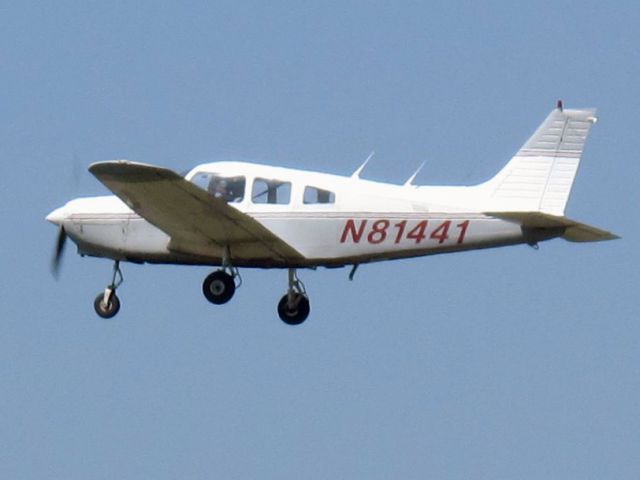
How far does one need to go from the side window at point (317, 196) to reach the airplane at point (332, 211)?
0.01 metres

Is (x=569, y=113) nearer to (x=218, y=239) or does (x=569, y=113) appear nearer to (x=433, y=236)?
(x=433, y=236)

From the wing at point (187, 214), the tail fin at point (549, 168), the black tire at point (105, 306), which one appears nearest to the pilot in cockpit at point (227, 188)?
the wing at point (187, 214)

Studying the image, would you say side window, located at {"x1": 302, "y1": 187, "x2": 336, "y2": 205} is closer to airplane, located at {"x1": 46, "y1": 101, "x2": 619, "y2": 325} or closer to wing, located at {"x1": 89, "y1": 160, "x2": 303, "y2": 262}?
airplane, located at {"x1": 46, "y1": 101, "x2": 619, "y2": 325}

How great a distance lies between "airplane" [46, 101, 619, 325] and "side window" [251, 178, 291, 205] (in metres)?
0.01

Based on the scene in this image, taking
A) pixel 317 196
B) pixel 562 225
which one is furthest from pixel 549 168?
pixel 317 196

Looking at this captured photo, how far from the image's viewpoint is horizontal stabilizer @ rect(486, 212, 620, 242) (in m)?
36.8

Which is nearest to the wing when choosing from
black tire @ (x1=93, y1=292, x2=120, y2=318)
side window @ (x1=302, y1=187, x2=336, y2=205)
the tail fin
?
side window @ (x1=302, y1=187, x2=336, y2=205)

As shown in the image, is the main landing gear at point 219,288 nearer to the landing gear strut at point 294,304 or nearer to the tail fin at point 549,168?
the landing gear strut at point 294,304

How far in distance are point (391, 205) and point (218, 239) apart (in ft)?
8.11

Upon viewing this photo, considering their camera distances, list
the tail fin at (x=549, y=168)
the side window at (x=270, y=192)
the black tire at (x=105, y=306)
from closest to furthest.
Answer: the tail fin at (x=549, y=168), the side window at (x=270, y=192), the black tire at (x=105, y=306)

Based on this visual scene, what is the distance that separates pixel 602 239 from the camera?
3712cm

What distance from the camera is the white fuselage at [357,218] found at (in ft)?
123

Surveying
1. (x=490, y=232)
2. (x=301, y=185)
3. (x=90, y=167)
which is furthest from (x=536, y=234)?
(x=90, y=167)

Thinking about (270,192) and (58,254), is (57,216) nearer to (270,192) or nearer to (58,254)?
(58,254)
